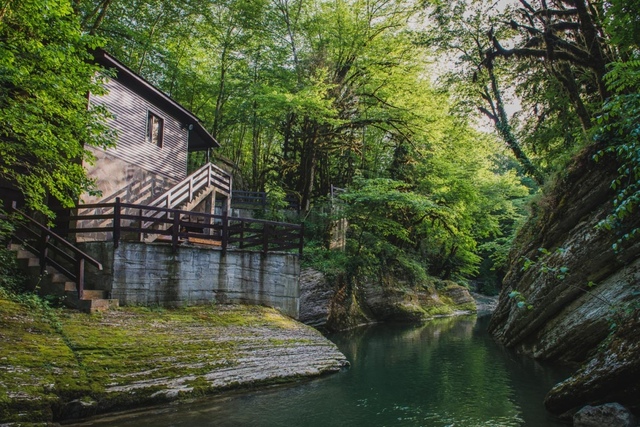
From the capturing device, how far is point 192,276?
14641 mm

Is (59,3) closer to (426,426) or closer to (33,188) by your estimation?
(33,188)

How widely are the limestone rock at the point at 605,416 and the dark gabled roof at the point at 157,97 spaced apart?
53.0ft

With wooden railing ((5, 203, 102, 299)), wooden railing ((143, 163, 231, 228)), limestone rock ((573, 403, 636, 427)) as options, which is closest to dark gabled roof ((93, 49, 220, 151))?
wooden railing ((143, 163, 231, 228))

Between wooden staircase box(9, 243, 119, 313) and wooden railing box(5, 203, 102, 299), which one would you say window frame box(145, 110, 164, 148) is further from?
wooden staircase box(9, 243, 119, 313)

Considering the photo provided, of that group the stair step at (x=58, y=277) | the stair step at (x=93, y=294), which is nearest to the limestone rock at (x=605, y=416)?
the stair step at (x=93, y=294)

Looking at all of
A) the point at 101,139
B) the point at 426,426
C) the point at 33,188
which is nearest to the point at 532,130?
the point at 426,426

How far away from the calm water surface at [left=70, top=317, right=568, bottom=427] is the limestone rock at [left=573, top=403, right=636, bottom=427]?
2.05 ft

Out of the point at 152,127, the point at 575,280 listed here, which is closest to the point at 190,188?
the point at 152,127

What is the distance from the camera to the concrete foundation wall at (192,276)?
13203 millimetres

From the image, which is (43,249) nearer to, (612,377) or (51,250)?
(51,250)

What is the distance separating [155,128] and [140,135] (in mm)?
1580

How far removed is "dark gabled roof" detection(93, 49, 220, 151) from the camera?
16.1 m

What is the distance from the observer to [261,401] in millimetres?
10117

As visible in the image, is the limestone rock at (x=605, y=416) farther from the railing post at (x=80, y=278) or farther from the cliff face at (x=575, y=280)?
the railing post at (x=80, y=278)
